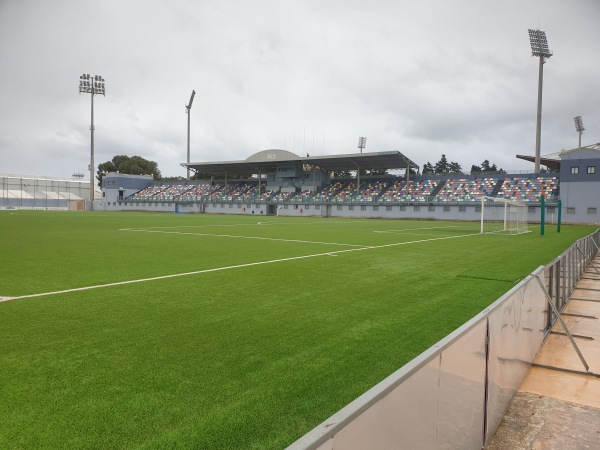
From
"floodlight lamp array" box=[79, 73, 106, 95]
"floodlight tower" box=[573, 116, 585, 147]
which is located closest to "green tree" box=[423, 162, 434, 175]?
"floodlight tower" box=[573, 116, 585, 147]

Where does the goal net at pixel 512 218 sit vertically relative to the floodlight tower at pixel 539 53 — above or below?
below

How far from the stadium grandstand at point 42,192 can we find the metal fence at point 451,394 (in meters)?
101

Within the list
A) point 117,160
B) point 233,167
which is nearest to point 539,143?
point 233,167

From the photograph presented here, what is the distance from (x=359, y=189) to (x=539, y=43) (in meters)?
32.1

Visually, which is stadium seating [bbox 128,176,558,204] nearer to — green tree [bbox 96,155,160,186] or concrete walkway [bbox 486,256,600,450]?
green tree [bbox 96,155,160,186]

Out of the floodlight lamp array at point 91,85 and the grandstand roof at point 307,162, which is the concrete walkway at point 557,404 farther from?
the floodlight lamp array at point 91,85

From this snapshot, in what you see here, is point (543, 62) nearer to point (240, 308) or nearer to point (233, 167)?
point (233, 167)

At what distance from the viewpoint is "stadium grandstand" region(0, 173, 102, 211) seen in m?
95.9

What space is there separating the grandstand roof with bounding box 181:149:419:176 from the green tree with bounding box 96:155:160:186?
39744 millimetres

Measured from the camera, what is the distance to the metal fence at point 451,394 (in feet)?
5.68

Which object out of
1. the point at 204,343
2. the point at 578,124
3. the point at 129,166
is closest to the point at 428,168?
the point at 578,124

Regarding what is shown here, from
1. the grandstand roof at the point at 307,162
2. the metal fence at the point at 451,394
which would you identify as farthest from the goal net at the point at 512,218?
the grandstand roof at the point at 307,162

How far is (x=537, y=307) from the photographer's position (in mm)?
5418

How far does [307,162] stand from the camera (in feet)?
245
